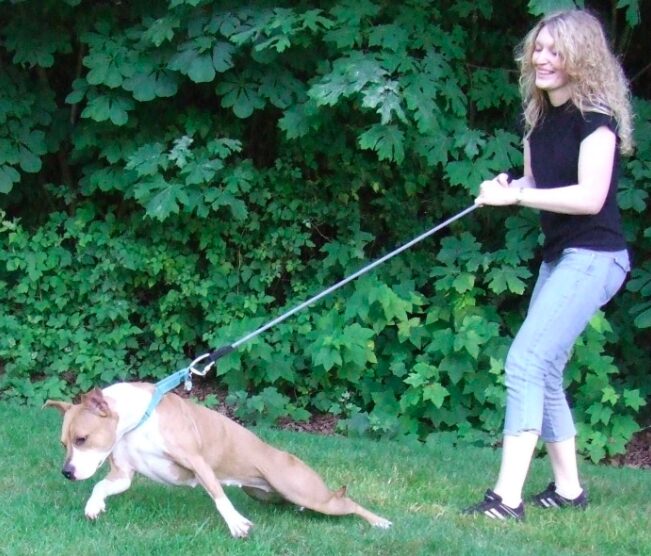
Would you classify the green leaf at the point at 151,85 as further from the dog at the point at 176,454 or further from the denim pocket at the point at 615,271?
Answer: the denim pocket at the point at 615,271

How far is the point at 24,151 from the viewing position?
25.4 ft

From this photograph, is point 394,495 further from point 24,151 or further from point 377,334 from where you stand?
point 24,151

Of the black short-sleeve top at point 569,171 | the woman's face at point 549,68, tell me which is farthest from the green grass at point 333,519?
the woman's face at point 549,68

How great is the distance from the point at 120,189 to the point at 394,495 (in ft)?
13.6

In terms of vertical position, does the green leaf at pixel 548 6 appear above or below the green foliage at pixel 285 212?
above

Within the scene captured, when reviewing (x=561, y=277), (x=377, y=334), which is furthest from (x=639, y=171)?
(x=561, y=277)

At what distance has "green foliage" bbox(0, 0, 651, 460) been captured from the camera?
6809mm

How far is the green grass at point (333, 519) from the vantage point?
3764 mm

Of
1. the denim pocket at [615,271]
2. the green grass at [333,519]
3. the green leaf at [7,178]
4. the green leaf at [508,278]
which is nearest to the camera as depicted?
the green grass at [333,519]

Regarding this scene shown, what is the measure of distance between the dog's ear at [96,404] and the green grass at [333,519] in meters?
0.53

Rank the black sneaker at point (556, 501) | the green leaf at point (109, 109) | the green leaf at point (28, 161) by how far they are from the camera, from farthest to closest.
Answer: the green leaf at point (28, 161) → the green leaf at point (109, 109) → the black sneaker at point (556, 501)

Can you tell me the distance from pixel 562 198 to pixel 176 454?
195 cm

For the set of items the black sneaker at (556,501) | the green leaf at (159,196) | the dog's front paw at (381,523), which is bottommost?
the black sneaker at (556,501)

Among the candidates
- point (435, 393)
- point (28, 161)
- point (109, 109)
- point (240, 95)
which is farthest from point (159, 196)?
point (435, 393)
